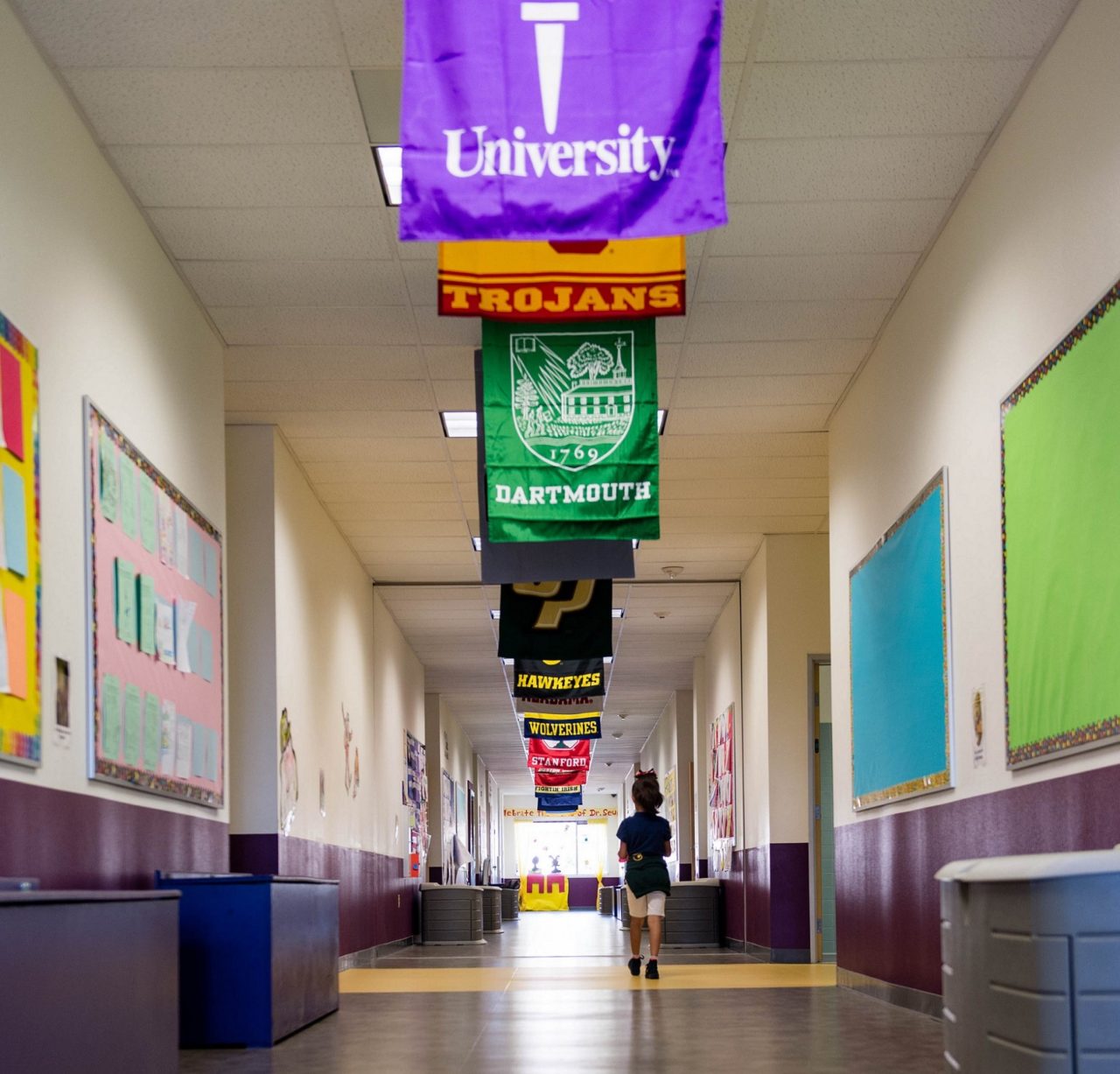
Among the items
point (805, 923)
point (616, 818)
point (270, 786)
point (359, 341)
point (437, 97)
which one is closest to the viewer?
point (437, 97)

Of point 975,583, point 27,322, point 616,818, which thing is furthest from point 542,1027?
point 616,818

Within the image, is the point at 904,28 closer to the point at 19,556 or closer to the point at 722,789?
the point at 19,556

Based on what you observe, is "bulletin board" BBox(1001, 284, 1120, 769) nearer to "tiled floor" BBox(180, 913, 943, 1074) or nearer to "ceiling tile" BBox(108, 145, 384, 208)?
"tiled floor" BBox(180, 913, 943, 1074)

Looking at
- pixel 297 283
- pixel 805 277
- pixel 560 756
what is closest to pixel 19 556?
pixel 297 283

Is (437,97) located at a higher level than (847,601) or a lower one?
higher

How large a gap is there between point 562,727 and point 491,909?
13.7 ft

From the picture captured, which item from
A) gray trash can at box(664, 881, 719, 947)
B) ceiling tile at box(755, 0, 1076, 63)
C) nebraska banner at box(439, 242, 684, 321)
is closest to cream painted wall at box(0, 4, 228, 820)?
nebraska banner at box(439, 242, 684, 321)

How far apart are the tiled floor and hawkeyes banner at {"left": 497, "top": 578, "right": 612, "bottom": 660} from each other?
87.6 inches

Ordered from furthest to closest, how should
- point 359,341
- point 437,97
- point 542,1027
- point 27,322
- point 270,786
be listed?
point 270,786
point 359,341
point 542,1027
point 27,322
point 437,97

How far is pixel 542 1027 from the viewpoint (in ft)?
22.3

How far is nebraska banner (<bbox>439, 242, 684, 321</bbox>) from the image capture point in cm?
643

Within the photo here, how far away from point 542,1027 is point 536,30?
174 inches

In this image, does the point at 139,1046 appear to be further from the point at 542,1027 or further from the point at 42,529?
the point at 542,1027

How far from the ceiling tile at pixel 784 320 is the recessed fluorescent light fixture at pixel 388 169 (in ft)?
6.33
